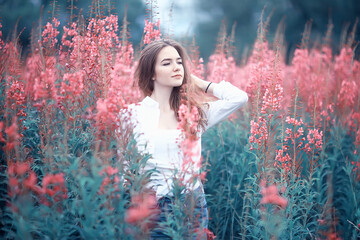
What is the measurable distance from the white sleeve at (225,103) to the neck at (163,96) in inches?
15.8

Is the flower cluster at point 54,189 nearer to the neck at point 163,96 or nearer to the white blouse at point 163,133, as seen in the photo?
the white blouse at point 163,133

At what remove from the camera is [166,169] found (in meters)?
2.58

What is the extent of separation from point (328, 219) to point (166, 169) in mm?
1632

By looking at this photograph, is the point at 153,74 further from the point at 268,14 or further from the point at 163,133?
the point at 268,14

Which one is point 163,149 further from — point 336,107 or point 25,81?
point 336,107

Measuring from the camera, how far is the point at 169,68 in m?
2.78

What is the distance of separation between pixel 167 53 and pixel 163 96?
16.6 inches

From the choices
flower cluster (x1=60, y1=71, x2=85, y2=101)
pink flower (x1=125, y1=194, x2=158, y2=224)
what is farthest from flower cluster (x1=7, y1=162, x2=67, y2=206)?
flower cluster (x1=60, y1=71, x2=85, y2=101)

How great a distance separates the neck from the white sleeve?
1.32 ft

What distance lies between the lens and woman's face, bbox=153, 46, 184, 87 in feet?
9.09

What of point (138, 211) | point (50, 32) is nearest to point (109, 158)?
point (138, 211)

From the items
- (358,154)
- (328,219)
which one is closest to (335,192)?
(358,154)

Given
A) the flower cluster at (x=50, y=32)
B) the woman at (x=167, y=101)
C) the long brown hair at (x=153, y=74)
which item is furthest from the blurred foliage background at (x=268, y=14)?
the woman at (x=167, y=101)

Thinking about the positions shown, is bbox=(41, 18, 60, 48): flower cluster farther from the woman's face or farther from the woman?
the woman's face
